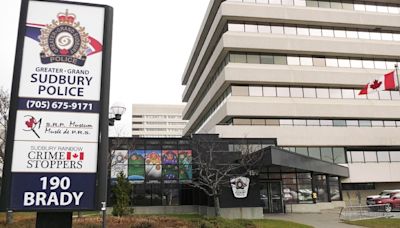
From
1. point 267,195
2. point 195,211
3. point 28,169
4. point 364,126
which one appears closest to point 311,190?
point 267,195

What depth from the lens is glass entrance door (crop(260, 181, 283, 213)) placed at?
102ft

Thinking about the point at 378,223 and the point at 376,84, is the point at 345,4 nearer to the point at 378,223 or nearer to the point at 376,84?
the point at 376,84

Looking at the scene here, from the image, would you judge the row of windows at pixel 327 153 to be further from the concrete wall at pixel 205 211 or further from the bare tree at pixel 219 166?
the concrete wall at pixel 205 211

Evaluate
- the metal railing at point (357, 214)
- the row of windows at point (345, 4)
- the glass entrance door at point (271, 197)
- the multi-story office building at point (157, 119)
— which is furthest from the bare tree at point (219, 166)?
the multi-story office building at point (157, 119)

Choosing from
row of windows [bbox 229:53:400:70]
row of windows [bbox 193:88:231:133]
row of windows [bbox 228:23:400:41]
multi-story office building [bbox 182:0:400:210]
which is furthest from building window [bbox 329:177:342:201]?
row of windows [bbox 228:23:400:41]

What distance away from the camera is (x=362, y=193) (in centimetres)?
4191

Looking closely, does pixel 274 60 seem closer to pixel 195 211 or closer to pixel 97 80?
pixel 195 211

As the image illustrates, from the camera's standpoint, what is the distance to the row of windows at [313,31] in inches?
1707

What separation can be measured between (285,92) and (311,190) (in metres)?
12.3

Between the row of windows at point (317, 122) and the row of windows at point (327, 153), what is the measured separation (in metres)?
2.66

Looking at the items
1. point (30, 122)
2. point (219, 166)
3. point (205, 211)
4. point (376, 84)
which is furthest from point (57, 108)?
point (205, 211)

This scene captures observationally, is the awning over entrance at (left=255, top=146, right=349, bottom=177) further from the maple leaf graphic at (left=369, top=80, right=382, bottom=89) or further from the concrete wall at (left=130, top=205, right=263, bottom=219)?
the maple leaf graphic at (left=369, top=80, right=382, bottom=89)

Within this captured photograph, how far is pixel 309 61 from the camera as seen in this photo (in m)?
43.7

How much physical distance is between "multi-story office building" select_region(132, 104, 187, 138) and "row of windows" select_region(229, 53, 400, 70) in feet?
370
